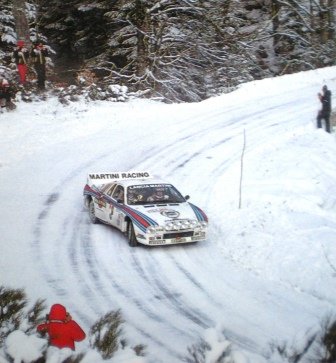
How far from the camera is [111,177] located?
47.5ft

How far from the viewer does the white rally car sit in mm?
10977

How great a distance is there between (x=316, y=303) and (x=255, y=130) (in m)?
12.4

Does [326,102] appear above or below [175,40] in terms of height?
below

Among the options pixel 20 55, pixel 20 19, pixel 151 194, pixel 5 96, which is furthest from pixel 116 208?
pixel 20 19

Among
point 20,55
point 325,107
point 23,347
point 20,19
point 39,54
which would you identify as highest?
point 20,19

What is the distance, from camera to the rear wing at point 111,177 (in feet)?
46.5

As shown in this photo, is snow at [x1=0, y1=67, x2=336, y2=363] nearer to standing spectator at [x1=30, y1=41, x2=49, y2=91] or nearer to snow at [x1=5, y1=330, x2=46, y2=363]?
snow at [x1=5, y1=330, x2=46, y2=363]

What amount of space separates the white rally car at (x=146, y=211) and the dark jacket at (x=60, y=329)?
17.6ft

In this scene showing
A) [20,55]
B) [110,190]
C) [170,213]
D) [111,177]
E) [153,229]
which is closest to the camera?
[153,229]

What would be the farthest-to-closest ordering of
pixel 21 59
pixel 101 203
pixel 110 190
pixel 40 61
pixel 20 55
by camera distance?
pixel 21 59 < pixel 20 55 < pixel 40 61 < pixel 110 190 < pixel 101 203

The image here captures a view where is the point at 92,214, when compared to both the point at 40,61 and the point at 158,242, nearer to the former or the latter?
the point at 158,242

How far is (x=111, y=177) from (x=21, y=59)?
35.5ft

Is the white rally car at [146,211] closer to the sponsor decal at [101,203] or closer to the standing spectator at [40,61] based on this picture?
the sponsor decal at [101,203]

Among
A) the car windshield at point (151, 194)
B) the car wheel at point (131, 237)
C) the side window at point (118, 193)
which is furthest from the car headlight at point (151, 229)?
the side window at point (118, 193)
